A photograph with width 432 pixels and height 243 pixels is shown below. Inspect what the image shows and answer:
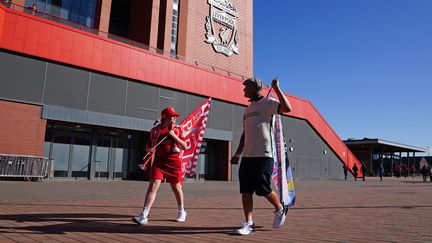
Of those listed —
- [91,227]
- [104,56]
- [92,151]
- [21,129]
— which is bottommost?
[91,227]

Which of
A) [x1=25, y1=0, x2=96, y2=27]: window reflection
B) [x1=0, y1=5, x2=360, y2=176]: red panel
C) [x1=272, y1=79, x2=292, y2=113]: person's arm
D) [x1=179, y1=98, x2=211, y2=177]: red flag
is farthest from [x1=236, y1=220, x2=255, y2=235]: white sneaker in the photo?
[x1=25, y1=0, x2=96, y2=27]: window reflection

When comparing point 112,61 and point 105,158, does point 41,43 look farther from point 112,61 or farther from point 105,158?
point 105,158

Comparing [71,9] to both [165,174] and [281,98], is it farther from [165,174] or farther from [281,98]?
[281,98]

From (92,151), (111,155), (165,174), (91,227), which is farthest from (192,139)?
(111,155)

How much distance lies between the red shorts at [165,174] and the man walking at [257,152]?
120 cm

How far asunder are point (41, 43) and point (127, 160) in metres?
7.94

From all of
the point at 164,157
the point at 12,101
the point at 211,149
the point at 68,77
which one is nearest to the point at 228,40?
the point at 211,149

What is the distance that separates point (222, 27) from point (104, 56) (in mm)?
16532

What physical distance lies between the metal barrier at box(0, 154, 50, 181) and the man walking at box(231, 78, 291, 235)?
512 inches

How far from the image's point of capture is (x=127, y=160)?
20.3m

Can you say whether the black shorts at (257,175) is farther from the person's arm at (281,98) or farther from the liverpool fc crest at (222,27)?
the liverpool fc crest at (222,27)

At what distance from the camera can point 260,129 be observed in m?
4.40

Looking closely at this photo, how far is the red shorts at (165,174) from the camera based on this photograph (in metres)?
4.98

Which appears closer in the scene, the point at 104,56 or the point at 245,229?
the point at 245,229
